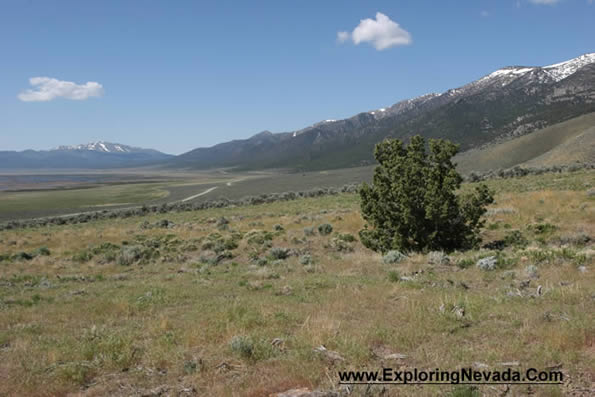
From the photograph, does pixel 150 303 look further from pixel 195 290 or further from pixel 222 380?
pixel 222 380

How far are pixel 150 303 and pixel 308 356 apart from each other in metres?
5.65

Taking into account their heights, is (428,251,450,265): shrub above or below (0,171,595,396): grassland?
below

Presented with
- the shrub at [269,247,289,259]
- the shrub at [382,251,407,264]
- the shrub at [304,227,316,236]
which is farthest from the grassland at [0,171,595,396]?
the shrub at [304,227,316,236]

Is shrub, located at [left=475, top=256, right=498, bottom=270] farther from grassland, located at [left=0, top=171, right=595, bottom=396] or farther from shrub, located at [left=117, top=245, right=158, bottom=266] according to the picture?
shrub, located at [left=117, top=245, right=158, bottom=266]

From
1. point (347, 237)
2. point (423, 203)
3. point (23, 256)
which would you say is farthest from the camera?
point (23, 256)

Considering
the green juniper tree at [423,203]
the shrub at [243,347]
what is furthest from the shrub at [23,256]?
the shrub at [243,347]

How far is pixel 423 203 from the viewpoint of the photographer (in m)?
14.8

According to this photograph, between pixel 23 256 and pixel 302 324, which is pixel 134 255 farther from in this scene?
pixel 302 324

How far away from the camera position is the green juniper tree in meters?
14.7

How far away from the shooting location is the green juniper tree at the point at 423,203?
579 inches

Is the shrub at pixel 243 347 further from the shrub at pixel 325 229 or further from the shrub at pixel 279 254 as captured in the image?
the shrub at pixel 325 229

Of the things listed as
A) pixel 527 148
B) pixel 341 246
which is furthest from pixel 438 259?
pixel 527 148

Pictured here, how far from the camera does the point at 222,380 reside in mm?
5344

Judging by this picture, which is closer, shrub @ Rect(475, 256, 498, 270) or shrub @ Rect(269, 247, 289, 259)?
shrub @ Rect(475, 256, 498, 270)
